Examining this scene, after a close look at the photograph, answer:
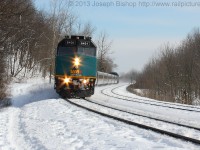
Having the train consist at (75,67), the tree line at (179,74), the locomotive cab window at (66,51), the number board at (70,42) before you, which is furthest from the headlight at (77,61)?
the tree line at (179,74)

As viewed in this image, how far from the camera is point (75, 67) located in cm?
1748

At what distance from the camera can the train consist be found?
17.4 meters

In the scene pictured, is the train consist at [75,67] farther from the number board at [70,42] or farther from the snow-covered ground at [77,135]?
the snow-covered ground at [77,135]

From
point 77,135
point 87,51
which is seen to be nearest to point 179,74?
point 87,51

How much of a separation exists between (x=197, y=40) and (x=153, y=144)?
54.6 m

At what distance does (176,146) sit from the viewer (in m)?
6.23

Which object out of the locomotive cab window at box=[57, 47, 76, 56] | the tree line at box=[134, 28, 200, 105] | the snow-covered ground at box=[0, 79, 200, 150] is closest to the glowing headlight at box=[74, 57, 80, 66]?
the locomotive cab window at box=[57, 47, 76, 56]

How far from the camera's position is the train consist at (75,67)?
685 inches

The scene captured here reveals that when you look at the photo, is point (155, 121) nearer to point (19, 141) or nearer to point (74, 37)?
point (19, 141)

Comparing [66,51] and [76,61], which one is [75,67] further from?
[66,51]

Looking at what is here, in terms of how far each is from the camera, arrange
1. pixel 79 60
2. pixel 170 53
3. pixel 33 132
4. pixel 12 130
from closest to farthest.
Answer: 1. pixel 33 132
2. pixel 12 130
3. pixel 79 60
4. pixel 170 53

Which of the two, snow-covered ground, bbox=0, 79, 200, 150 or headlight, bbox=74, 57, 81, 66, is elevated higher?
headlight, bbox=74, 57, 81, 66

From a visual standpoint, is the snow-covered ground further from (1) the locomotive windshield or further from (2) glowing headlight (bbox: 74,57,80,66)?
(1) the locomotive windshield

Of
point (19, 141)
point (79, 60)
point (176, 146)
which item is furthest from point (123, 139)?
point (79, 60)
